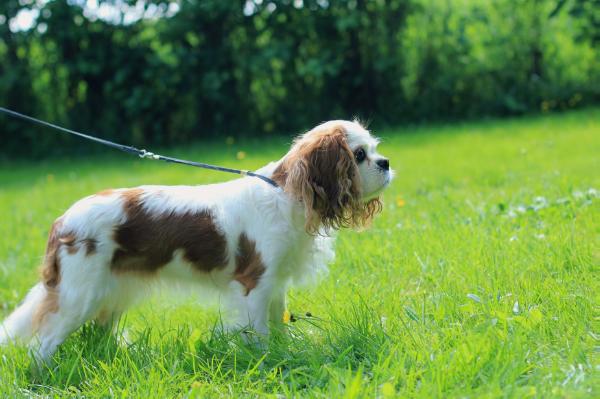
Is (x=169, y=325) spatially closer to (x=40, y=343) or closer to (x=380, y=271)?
(x=40, y=343)

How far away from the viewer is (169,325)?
3938 millimetres

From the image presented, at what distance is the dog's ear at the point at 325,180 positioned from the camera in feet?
11.2

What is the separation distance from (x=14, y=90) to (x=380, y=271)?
13.3m

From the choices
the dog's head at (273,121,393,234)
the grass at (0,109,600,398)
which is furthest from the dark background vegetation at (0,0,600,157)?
the dog's head at (273,121,393,234)

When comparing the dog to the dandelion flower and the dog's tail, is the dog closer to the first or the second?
the dog's tail

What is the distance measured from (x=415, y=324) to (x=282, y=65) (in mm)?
11658

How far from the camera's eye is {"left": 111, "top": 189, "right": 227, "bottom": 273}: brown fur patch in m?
3.50

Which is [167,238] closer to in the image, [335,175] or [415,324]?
[335,175]

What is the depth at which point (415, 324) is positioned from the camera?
10.4ft

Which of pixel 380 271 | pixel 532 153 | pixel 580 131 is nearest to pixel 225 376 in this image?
pixel 380 271

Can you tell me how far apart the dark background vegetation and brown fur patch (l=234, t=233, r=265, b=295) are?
10421mm

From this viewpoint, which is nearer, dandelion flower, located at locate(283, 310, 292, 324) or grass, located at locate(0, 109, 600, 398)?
grass, located at locate(0, 109, 600, 398)

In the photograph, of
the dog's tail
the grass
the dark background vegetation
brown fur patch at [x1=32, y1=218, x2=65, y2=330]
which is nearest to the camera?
the grass

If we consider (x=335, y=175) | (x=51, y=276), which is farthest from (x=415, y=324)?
(x=51, y=276)
